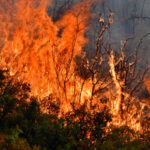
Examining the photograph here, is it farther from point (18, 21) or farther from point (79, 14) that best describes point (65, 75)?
point (18, 21)

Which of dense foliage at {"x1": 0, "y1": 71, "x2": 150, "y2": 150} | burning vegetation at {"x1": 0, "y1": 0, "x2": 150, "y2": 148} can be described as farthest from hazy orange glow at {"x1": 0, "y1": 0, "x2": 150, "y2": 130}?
dense foliage at {"x1": 0, "y1": 71, "x2": 150, "y2": 150}

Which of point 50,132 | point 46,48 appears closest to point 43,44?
point 46,48

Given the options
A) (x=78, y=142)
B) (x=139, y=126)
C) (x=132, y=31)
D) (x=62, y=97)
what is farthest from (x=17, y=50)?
(x=132, y=31)

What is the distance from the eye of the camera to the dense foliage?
2773mm

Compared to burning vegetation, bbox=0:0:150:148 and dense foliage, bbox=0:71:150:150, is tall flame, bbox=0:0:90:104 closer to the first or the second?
burning vegetation, bbox=0:0:150:148

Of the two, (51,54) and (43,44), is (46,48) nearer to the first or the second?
(43,44)

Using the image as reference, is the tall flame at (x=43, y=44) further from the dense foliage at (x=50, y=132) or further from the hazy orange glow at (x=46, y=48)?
the dense foliage at (x=50, y=132)

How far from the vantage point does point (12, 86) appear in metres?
4.16

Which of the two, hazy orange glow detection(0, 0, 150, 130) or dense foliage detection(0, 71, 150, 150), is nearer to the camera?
dense foliage detection(0, 71, 150, 150)

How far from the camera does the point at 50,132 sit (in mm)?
3047

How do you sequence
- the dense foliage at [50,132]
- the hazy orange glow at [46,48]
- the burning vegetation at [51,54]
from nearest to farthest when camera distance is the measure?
1. the dense foliage at [50,132]
2. the burning vegetation at [51,54]
3. the hazy orange glow at [46,48]

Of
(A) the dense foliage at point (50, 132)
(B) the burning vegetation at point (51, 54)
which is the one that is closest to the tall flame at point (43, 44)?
(B) the burning vegetation at point (51, 54)

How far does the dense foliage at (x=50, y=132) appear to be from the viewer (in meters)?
2.77

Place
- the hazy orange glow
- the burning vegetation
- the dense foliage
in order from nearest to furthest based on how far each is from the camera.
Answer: the dense foliage < the burning vegetation < the hazy orange glow
